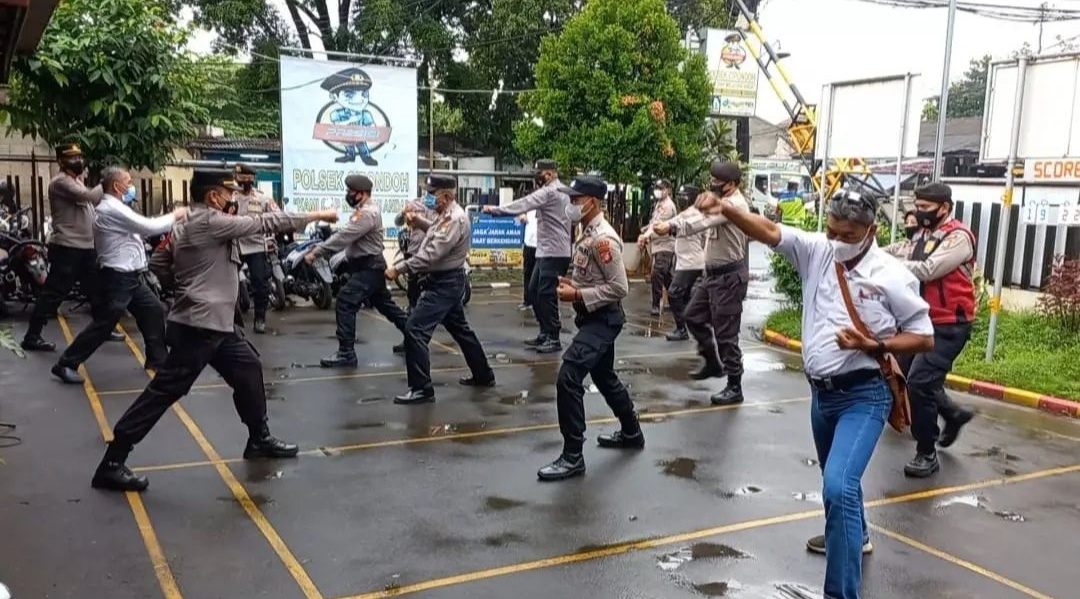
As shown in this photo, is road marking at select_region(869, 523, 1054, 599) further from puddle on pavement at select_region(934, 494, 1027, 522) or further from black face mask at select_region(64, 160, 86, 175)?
black face mask at select_region(64, 160, 86, 175)

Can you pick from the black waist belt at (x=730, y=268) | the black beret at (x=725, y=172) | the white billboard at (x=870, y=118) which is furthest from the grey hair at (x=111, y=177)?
the white billboard at (x=870, y=118)

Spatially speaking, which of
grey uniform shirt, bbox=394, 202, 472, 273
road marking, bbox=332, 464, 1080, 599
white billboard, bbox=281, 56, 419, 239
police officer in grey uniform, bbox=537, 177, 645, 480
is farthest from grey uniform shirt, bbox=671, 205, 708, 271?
white billboard, bbox=281, 56, 419, 239

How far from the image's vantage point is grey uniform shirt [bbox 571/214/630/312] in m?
5.86

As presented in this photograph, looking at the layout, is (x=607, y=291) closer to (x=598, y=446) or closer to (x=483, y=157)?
(x=598, y=446)

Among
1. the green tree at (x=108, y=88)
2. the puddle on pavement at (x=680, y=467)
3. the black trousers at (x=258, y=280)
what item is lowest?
the puddle on pavement at (x=680, y=467)

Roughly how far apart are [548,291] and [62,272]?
186 inches

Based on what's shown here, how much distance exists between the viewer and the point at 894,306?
3.95m

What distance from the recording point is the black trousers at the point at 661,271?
12.5 m

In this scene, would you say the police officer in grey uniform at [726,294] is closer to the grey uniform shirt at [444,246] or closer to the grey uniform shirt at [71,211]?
the grey uniform shirt at [444,246]

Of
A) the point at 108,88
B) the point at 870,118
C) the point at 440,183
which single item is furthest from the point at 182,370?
the point at 870,118

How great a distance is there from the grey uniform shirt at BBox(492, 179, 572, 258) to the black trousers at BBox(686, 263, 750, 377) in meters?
2.12

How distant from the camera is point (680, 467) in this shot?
6113 millimetres

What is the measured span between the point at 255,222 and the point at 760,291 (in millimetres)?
12832

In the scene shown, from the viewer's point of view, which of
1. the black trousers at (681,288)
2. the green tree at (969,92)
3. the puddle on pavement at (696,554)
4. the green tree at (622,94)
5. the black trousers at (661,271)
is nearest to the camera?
the puddle on pavement at (696,554)
